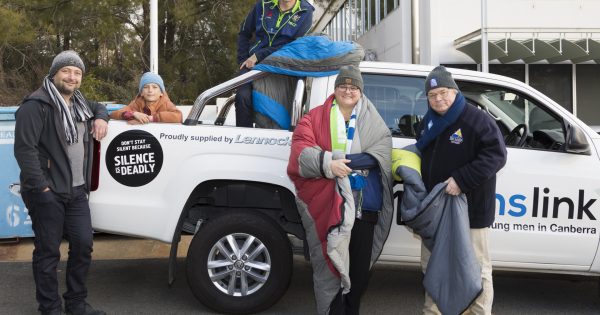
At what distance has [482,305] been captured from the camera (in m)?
4.42

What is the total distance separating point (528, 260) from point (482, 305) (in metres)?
0.77

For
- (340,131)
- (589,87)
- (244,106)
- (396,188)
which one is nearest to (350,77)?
(340,131)

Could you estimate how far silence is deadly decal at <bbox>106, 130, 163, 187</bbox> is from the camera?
16.6 feet

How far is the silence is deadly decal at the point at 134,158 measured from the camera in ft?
16.6

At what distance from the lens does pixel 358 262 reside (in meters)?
4.54

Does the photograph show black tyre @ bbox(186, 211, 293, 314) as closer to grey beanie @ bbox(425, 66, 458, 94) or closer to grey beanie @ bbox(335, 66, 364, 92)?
grey beanie @ bbox(335, 66, 364, 92)

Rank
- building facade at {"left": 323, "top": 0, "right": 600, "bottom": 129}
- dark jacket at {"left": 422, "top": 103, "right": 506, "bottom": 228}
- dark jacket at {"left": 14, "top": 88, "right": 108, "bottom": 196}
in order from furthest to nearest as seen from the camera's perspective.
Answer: building facade at {"left": 323, "top": 0, "right": 600, "bottom": 129}
dark jacket at {"left": 14, "top": 88, "right": 108, "bottom": 196}
dark jacket at {"left": 422, "top": 103, "right": 506, "bottom": 228}

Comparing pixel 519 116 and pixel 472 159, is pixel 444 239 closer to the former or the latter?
pixel 472 159

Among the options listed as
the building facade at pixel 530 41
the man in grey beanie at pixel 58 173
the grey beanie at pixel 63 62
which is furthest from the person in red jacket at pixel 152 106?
the building facade at pixel 530 41

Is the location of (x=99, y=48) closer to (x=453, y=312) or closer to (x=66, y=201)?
(x=66, y=201)

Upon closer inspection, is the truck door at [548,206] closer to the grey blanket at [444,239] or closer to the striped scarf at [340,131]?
the grey blanket at [444,239]

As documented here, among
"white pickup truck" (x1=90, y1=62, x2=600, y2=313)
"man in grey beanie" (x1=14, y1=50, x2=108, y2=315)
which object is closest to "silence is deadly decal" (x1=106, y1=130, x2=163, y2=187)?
"white pickup truck" (x1=90, y1=62, x2=600, y2=313)

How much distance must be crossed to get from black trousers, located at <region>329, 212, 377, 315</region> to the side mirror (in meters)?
1.52

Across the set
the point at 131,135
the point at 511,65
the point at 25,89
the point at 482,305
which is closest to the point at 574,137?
the point at 482,305
